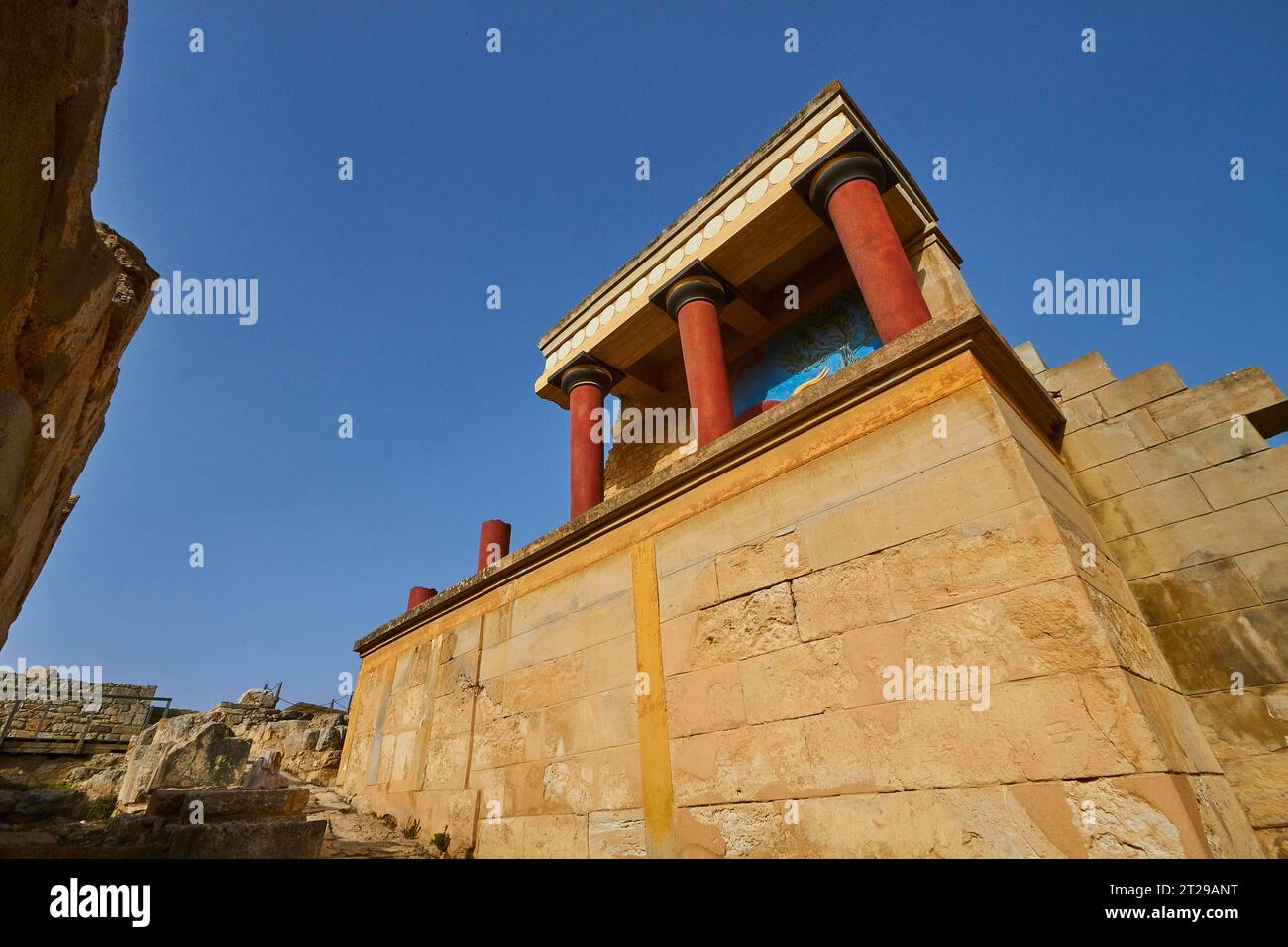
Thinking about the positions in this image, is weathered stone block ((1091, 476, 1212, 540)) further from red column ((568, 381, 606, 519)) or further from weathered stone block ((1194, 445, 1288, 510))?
red column ((568, 381, 606, 519))

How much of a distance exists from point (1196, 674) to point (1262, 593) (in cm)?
74

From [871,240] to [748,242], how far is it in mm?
2155

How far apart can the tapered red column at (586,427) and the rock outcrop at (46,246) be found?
632cm

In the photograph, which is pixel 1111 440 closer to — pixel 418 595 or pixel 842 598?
pixel 842 598

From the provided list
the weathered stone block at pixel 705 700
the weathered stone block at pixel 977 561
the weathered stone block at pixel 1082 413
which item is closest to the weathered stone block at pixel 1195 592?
the weathered stone block at pixel 1082 413

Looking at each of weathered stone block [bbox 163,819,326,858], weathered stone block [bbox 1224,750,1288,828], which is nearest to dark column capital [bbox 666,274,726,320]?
weathered stone block [bbox 1224,750,1288,828]

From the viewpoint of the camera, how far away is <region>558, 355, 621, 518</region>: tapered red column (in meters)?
9.12

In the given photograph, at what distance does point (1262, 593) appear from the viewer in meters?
4.12

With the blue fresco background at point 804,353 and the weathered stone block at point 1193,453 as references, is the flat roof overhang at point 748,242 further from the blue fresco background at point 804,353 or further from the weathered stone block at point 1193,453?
the weathered stone block at point 1193,453

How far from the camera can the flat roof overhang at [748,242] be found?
7402 mm

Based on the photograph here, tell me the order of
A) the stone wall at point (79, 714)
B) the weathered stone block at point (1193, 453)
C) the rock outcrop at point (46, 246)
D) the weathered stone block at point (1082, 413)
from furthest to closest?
1. the stone wall at point (79, 714)
2. the weathered stone block at point (1082, 413)
3. the weathered stone block at point (1193, 453)
4. the rock outcrop at point (46, 246)

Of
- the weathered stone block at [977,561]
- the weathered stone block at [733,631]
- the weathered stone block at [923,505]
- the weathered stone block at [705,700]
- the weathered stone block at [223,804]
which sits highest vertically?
the weathered stone block at [923,505]
